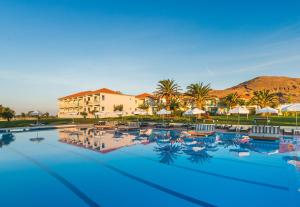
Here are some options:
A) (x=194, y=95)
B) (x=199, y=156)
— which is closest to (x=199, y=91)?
(x=194, y=95)

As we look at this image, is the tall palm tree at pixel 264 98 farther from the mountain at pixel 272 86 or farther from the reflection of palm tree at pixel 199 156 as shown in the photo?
the mountain at pixel 272 86

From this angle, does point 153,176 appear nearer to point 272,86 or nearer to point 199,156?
point 199,156

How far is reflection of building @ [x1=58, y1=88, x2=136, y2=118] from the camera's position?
5762cm

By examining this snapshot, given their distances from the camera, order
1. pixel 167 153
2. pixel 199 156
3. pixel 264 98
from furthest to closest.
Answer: pixel 264 98
pixel 167 153
pixel 199 156

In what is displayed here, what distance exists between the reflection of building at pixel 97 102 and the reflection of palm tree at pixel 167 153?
37.8 meters

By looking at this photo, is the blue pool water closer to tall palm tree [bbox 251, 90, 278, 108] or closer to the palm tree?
the palm tree

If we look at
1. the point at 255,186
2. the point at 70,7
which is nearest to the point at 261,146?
the point at 255,186

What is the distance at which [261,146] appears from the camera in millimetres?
15289

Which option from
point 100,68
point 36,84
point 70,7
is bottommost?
point 36,84

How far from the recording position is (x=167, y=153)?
44.4 ft

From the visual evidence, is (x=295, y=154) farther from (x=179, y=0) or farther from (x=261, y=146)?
(x=179, y=0)

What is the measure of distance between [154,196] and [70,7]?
19954 mm

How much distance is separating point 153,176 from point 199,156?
437 cm

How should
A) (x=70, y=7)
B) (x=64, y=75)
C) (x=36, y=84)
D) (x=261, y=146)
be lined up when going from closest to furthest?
(x=261, y=146) < (x=70, y=7) < (x=64, y=75) < (x=36, y=84)
